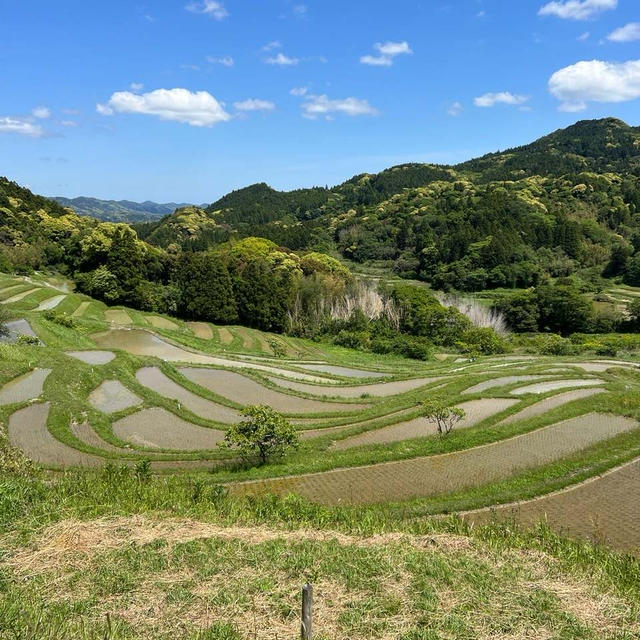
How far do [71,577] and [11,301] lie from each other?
4044 centimetres

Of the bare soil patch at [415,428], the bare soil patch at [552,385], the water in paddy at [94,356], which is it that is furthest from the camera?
the water in paddy at [94,356]

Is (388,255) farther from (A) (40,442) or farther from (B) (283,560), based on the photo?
(B) (283,560)

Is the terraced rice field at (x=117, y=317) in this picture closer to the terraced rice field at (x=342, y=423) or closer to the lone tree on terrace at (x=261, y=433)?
the terraced rice field at (x=342, y=423)

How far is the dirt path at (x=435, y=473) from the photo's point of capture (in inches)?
482

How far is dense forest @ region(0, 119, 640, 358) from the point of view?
167ft

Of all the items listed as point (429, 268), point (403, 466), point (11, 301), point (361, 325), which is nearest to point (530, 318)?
point (361, 325)

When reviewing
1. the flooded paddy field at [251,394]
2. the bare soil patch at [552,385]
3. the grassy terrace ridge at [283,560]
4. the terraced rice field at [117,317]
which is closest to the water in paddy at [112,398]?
the flooded paddy field at [251,394]

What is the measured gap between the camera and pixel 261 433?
45.7ft

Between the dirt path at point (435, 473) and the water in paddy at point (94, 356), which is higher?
the water in paddy at point (94, 356)

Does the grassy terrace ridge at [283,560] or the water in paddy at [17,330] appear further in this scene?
the water in paddy at [17,330]

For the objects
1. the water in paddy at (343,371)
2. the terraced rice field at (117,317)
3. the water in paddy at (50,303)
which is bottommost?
the water in paddy at (343,371)

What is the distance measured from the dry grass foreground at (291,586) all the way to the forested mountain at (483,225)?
Answer: 8149cm

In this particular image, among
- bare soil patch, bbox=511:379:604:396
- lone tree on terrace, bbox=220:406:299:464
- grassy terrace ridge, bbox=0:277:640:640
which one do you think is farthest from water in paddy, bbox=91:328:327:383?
grassy terrace ridge, bbox=0:277:640:640

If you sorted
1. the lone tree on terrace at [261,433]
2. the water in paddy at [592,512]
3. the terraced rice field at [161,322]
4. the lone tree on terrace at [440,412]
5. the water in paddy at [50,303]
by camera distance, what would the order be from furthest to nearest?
the terraced rice field at [161,322] < the water in paddy at [50,303] < the lone tree on terrace at [440,412] < the lone tree on terrace at [261,433] < the water in paddy at [592,512]
